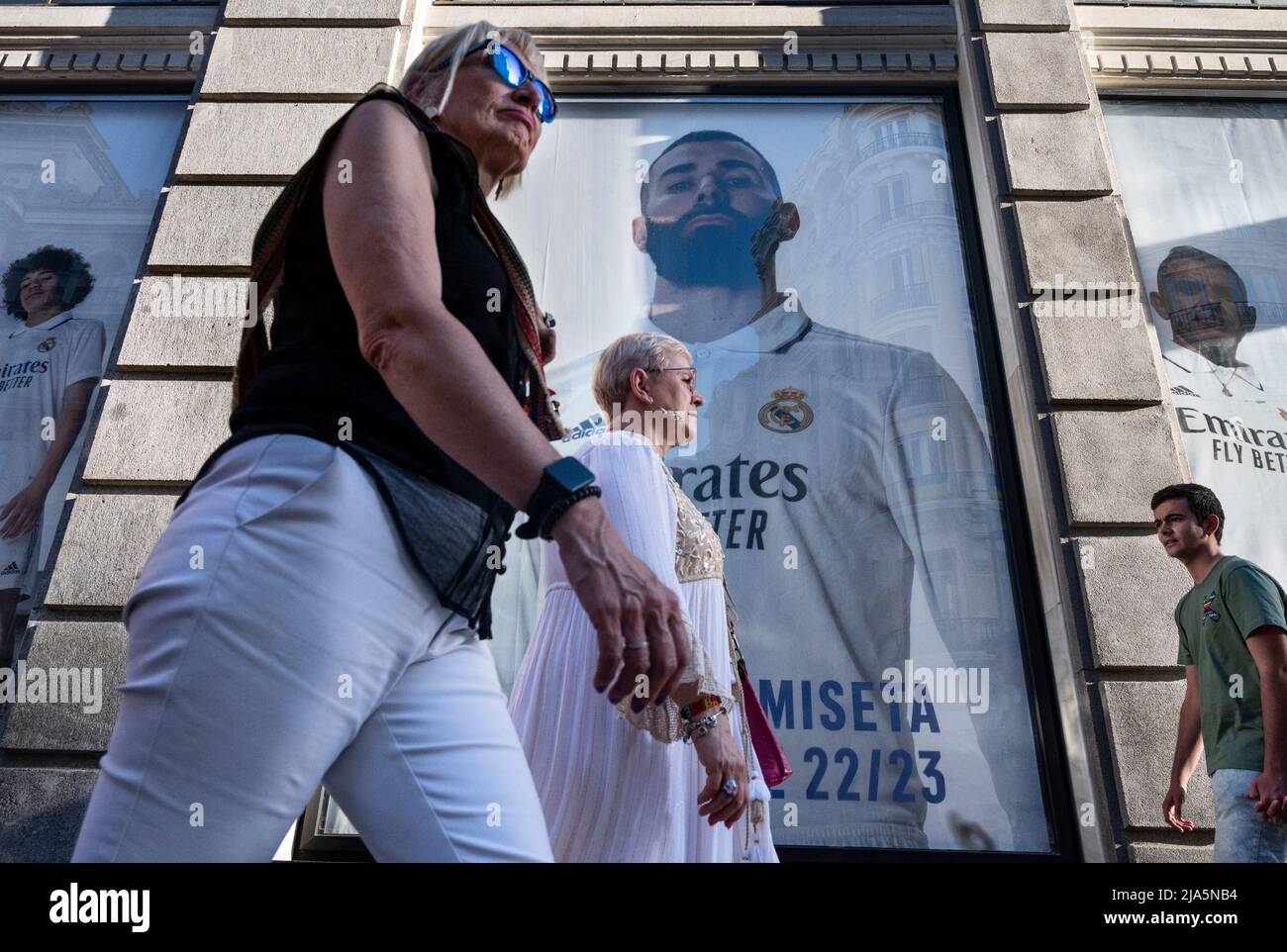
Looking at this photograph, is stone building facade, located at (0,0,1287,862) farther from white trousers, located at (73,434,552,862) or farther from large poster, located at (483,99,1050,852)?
white trousers, located at (73,434,552,862)

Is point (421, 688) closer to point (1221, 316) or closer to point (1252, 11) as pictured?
point (1221, 316)

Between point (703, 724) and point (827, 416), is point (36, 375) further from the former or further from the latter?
point (703, 724)

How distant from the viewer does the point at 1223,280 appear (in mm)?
5820

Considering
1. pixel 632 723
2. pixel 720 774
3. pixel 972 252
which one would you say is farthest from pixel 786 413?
pixel 720 774

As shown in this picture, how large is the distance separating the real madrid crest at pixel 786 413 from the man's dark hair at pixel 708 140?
51.2 inches

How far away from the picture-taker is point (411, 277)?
→ 1.60 meters

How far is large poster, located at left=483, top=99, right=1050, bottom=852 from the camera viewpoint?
458cm

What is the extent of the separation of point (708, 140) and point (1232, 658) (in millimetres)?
3819

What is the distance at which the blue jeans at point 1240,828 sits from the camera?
12.8 feet

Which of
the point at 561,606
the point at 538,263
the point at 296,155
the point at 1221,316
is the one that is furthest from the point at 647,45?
the point at 561,606

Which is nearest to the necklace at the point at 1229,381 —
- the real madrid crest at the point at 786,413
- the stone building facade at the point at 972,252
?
the stone building facade at the point at 972,252

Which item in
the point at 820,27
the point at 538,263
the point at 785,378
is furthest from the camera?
the point at 820,27

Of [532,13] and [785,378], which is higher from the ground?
[532,13]

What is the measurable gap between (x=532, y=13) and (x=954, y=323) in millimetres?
3200
